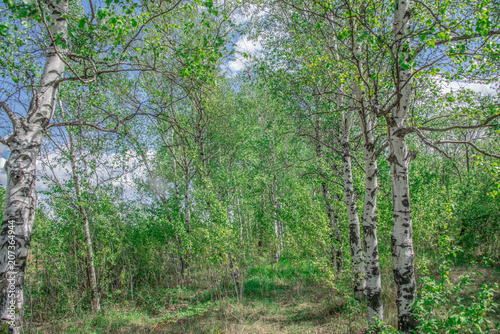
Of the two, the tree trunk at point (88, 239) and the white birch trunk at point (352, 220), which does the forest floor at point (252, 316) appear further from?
the tree trunk at point (88, 239)

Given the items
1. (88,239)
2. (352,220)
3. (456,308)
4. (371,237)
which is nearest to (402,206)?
(456,308)

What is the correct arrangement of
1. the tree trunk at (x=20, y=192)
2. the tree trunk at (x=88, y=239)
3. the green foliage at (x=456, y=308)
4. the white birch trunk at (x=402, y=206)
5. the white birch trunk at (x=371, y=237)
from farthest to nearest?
the tree trunk at (x=88, y=239) < the white birch trunk at (x=371, y=237) < the white birch trunk at (x=402, y=206) < the green foliage at (x=456, y=308) < the tree trunk at (x=20, y=192)

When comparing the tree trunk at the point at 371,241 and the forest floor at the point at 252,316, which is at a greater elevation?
the tree trunk at the point at 371,241

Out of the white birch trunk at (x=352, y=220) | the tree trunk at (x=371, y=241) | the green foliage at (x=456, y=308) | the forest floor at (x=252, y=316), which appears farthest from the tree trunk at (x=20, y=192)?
the white birch trunk at (x=352, y=220)

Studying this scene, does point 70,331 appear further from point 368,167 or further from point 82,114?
point 368,167

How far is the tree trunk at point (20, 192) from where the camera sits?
237 cm

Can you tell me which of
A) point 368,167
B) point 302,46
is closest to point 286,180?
point 302,46

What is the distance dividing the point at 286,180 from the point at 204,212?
957 cm

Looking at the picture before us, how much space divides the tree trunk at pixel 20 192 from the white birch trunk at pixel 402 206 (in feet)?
13.9

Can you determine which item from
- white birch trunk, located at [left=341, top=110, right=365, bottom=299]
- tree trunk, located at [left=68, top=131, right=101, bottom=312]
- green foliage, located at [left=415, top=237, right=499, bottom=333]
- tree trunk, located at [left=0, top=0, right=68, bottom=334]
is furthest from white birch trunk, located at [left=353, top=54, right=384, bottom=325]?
tree trunk, located at [left=68, top=131, right=101, bottom=312]

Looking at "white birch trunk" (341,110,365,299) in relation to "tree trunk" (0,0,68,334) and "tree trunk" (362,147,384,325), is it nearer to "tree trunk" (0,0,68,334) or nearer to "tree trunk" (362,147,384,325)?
"tree trunk" (362,147,384,325)

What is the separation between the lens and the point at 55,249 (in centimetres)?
775

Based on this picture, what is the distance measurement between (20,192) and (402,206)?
4627 mm

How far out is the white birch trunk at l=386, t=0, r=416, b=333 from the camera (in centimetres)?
357
